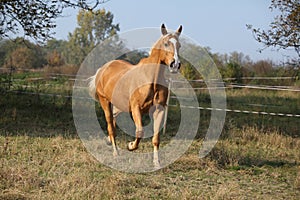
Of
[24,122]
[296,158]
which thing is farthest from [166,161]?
[24,122]

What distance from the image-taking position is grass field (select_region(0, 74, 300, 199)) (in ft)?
14.6

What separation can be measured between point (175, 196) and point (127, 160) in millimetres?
1952

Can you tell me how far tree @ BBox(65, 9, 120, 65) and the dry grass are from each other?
41.1ft

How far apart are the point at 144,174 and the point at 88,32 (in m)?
26.9

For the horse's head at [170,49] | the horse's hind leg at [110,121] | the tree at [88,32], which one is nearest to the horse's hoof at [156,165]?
the horse's hind leg at [110,121]

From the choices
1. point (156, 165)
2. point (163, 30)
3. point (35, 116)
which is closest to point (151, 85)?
point (163, 30)

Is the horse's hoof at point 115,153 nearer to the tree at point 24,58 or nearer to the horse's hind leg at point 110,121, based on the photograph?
the horse's hind leg at point 110,121

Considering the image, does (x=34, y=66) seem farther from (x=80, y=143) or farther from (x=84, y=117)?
(x=80, y=143)

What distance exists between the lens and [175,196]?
4414 millimetres

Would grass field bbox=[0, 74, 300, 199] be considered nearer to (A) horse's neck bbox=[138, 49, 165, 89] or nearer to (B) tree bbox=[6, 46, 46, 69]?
(A) horse's neck bbox=[138, 49, 165, 89]

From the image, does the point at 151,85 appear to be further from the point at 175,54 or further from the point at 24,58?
the point at 24,58

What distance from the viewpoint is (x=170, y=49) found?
5387 millimetres

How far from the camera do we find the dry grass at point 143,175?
173 inches

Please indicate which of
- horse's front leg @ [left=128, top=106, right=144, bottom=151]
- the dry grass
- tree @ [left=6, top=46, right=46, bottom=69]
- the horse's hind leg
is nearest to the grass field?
the dry grass
